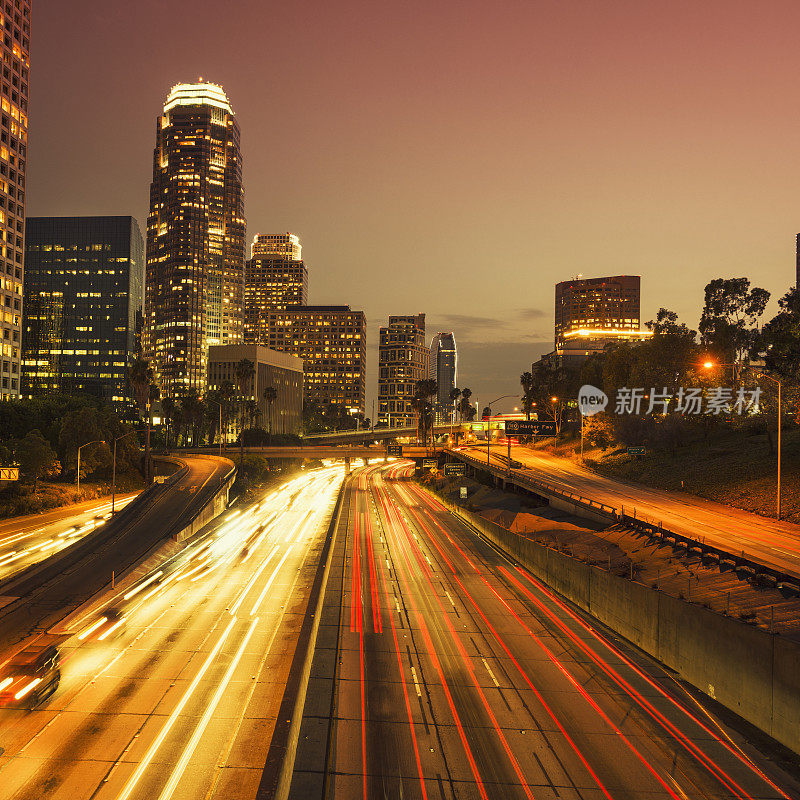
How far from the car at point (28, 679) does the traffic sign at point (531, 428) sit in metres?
62.0

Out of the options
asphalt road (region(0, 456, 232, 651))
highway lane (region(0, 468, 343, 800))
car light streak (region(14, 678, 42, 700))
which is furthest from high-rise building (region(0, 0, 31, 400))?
car light streak (region(14, 678, 42, 700))

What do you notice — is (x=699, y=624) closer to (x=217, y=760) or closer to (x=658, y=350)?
(x=217, y=760)

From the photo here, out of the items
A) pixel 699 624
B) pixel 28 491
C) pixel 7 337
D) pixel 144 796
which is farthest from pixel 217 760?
pixel 7 337

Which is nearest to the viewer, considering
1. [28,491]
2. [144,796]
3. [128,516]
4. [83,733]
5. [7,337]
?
[144,796]

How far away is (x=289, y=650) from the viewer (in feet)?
81.7

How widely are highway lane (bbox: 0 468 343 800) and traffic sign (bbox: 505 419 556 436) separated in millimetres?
45342

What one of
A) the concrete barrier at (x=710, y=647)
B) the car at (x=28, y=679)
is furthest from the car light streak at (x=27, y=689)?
the concrete barrier at (x=710, y=647)

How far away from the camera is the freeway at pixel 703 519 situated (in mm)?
35406

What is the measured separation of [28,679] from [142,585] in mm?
15364

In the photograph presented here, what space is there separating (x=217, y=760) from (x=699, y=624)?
1688cm

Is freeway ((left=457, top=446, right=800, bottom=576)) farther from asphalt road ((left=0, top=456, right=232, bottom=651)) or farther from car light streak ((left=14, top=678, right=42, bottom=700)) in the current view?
asphalt road ((left=0, top=456, right=232, bottom=651))

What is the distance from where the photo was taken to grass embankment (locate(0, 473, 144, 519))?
67125 mm

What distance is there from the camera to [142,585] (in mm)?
36031

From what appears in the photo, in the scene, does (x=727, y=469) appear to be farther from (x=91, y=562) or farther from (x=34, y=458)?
(x=34, y=458)
